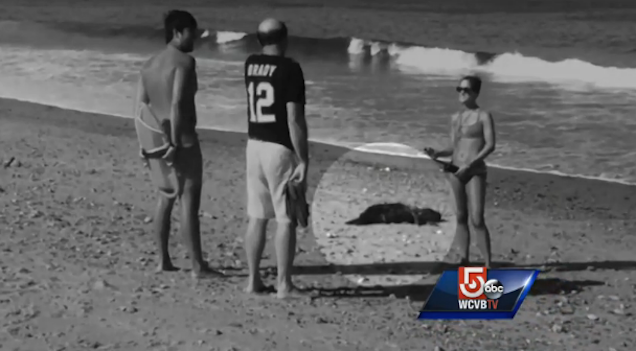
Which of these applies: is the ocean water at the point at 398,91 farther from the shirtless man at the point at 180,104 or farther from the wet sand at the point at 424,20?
the shirtless man at the point at 180,104

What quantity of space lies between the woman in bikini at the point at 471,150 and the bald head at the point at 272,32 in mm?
1367

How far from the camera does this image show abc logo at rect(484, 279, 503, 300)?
617 centimetres

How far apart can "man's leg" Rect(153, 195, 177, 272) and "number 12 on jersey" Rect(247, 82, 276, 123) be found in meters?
1.13

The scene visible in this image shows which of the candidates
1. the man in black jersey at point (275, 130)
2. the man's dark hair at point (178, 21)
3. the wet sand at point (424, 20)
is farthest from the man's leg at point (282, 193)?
the wet sand at point (424, 20)

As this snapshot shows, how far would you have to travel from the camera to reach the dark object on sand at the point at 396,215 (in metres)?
8.45

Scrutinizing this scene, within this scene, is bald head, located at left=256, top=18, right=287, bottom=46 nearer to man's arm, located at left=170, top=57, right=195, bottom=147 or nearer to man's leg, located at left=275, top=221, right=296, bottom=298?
man's arm, located at left=170, top=57, right=195, bottom=147

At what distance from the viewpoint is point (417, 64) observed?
34.7 meters

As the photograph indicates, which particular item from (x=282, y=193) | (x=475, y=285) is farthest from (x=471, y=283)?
(x=282, y=193)

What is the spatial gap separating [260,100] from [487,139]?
64.5 inches

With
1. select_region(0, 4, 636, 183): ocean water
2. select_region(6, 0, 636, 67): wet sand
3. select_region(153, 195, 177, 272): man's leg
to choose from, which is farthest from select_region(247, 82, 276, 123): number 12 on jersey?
select_region(6, 0, 636, 67): wet sand

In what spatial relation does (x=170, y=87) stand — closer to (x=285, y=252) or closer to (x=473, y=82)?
(x=285, y=252)

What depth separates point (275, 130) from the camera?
6.02 metres

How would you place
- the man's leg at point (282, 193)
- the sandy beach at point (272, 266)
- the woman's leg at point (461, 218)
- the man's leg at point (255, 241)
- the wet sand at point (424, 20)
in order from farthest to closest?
1. the wet sand at point (424, 20)
2. the woman's leg at point (461, 218)
3. the man's leg at point (255, 241)
4. the man's leg at point (282, 193)
5. the sandy beach at point (272, 266)

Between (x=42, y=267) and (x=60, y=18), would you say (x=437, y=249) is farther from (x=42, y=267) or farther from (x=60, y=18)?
(x=60, y=18)
